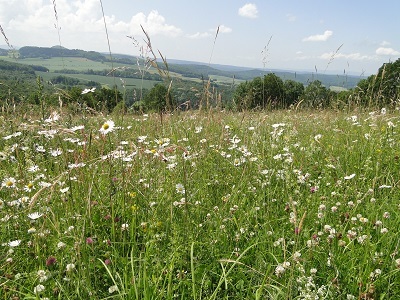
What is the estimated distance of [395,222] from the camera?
216cm

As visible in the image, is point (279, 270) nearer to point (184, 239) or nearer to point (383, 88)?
point (184, 239)

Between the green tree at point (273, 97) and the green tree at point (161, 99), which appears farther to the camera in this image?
the green tree at point (273, 97)

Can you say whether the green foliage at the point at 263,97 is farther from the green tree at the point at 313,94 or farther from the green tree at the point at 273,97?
the green tree at the point at 313,94

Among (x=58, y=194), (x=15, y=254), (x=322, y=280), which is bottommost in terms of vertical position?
(x=322, y=280)

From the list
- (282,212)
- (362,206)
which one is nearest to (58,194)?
(282,212)

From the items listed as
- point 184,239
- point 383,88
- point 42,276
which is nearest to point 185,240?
point 184,239

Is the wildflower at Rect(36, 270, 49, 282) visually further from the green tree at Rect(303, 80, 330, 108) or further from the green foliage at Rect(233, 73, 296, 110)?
the green tree at Rect(303, 80, 330, 108)

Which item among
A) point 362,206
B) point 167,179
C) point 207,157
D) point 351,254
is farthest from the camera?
point 207,157

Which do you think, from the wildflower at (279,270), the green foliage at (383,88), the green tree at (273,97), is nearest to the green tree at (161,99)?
the green tree at (273,97)

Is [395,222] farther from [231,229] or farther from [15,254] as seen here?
[15,254]

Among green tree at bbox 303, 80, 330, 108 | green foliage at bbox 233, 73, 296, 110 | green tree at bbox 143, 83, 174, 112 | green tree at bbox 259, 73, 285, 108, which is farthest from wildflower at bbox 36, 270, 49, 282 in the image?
green tree at bbox 303, 80, 330, 108

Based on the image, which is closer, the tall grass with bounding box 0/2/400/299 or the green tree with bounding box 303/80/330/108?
the tall grass with bounding box 0/2/400/299

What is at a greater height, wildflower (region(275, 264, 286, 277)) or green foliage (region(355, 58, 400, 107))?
green foliage (region(355, 58, 400, 107))

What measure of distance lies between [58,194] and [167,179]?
0.81 m
